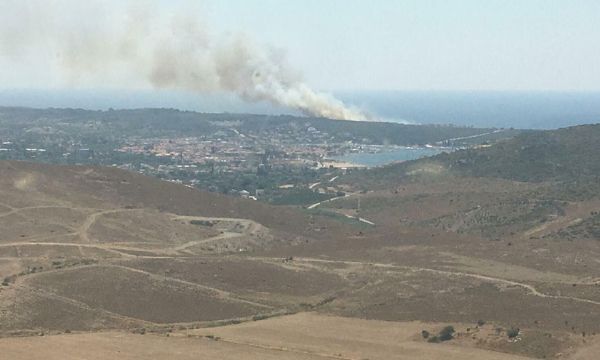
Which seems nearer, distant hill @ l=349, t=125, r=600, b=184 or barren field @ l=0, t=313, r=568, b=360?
barren field @ l=0, t=313, r=568, b=360

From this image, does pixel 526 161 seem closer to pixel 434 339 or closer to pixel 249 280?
pixel 249 280

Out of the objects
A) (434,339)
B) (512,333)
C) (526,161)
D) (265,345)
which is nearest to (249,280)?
(265,345)

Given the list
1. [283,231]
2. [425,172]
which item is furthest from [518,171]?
[283,231]

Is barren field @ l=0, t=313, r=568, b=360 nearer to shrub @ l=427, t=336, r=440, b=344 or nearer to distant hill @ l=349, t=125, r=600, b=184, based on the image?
shrub @ l=427, t=336, r=440, b=344

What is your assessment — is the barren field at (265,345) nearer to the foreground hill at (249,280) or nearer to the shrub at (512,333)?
the foreground hill at (249,280)

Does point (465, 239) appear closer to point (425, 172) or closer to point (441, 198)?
point (441, 198)

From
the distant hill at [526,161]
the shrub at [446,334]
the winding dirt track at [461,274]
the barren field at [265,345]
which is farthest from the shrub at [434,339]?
the distant hill at [526,161]

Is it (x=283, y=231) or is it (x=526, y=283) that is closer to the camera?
(x=526, y=283)

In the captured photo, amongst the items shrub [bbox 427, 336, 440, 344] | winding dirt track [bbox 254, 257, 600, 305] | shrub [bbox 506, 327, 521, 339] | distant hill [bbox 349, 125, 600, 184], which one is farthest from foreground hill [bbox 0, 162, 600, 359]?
distant hill [bbox 349, 125, 600, 184]
